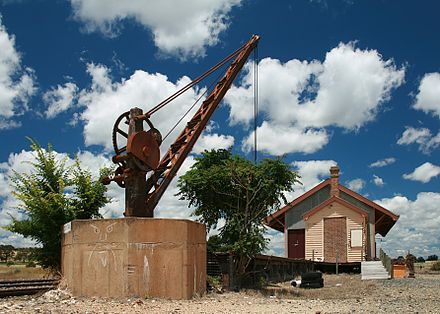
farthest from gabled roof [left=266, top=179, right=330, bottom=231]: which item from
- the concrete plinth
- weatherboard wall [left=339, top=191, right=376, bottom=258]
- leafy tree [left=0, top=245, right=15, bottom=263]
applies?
leafy tree [left=0, top=245, right=15, bottom=263]

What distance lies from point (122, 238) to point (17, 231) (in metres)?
6.41

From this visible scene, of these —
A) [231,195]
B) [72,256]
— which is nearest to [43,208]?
[72,256]

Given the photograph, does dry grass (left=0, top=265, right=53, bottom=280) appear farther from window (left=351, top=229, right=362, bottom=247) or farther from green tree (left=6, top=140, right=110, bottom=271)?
window (left=351, top=229, right=362, bottom=247)

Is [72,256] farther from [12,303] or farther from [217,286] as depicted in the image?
[217,286]

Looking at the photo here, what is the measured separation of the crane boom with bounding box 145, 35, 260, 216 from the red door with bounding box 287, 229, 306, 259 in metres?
16.4

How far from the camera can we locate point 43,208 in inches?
685

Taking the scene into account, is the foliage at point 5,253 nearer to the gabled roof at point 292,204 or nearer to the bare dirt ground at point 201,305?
the gabled roof at point 292,204

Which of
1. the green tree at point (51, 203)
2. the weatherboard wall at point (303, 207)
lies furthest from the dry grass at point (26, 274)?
the weatherboard wall at point (303, 207)

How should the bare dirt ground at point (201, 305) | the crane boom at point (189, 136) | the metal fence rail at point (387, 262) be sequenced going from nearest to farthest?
1. the bare dirt ground at point (201, 305)
2. the crane boom at point (189, 136)
3. the metal fence rail at point (387, 262)

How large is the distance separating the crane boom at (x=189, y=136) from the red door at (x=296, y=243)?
53.7ft

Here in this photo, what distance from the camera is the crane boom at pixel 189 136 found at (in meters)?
17.3

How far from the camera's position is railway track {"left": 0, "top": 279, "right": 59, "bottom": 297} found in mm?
14303

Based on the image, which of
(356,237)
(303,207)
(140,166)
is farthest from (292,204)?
(140,166)

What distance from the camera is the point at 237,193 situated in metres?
23.1
